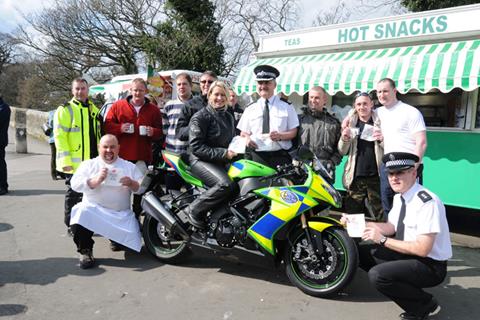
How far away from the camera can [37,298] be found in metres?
3.40

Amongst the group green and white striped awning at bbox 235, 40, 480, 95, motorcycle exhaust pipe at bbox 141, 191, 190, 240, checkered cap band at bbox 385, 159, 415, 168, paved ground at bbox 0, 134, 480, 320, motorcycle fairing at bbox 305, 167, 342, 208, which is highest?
green and white striped awning at bbox 235, 40, 480, 95

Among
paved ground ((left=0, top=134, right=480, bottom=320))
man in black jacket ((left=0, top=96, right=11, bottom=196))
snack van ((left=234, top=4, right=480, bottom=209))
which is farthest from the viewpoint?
man in black jacket ((left=0, top=96, right=11, bottom=196))

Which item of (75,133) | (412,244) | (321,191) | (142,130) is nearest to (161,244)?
(142,130)

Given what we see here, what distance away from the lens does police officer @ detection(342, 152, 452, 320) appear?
2.83 meters

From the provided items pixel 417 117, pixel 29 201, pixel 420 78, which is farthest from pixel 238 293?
pixel 29 201

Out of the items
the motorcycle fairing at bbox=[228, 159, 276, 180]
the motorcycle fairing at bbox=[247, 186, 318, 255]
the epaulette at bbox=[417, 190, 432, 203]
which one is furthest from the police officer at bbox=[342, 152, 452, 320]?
the motorcycle fairing at bbox=[228, 159, 276, 180]

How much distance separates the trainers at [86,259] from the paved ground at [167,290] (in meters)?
0.08

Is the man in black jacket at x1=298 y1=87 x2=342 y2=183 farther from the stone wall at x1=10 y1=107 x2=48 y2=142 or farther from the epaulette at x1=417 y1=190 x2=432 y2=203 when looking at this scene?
the stone wall at x1=10 y1=107 x2=48 y2=142

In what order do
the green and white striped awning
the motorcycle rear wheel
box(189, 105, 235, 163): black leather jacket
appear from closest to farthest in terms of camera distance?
box(189, 105, 235, 163): black leather jacket → the motorcycle rear wheel → the green and white striped awning

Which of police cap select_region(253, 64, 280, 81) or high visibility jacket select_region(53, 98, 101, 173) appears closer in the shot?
police cap select_region(253, 64, 280, 81)

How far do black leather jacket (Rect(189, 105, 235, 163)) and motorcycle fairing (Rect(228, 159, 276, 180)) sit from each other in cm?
12

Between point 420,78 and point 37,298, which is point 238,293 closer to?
point 37,298

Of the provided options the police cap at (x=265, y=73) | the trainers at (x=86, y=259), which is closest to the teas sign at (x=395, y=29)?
the police cap at (x=265, y=73)

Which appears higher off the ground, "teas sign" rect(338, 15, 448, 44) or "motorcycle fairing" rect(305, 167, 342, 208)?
"teas sign" rect(338, 15, 448, 44)
